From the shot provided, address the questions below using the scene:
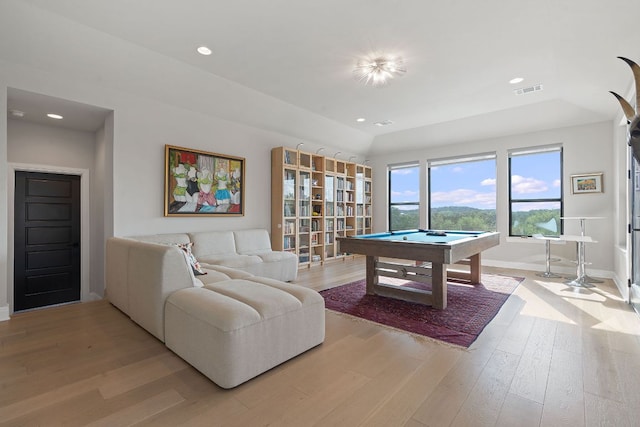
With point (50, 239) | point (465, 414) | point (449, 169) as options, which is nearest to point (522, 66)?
point (449, 169)

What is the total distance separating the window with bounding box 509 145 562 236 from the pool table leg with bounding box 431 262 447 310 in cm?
365

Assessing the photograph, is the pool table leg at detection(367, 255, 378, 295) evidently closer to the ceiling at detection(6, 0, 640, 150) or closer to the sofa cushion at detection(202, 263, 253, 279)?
the sofa cushion at detection(202, 263, 253, 279)

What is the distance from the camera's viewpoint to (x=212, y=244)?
457cm

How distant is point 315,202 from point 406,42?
149 inches

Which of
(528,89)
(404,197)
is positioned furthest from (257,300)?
(404,197)

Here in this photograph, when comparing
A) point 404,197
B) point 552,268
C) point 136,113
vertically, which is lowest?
point 552,268

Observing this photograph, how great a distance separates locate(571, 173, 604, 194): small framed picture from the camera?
509 cm

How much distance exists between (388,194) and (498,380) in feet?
20.4

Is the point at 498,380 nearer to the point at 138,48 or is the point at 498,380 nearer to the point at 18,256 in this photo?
the point at 138,48

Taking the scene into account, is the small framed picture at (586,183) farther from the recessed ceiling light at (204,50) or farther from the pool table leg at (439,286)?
the recessed ceiling light at (204,50)

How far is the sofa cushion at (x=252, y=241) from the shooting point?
495 cm

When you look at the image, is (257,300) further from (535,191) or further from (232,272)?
(535,191)

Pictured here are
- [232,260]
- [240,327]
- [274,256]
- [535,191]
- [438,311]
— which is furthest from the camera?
[535,191]

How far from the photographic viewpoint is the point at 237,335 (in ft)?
6.26
